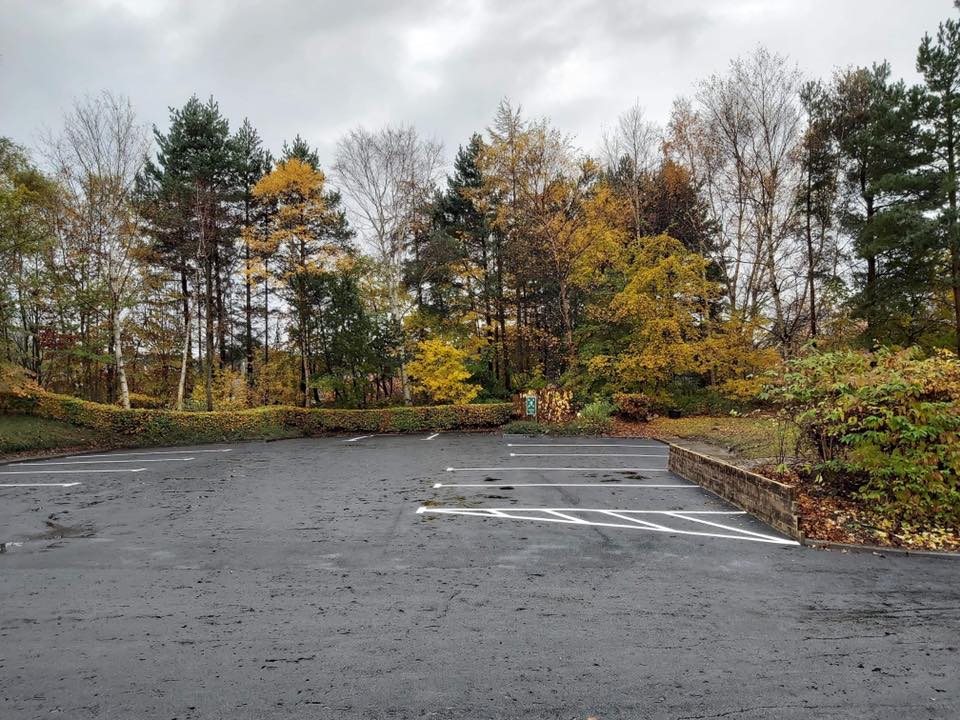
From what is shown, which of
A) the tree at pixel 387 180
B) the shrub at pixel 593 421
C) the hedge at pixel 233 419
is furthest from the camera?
the tree at pixel 387 180

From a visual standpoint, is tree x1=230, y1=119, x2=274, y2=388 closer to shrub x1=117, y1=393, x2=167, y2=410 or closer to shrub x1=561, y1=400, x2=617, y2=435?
shrub x1=117, y1=393, x2=167, y2=410

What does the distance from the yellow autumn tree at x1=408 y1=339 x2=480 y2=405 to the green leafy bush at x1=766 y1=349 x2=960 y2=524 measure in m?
14.7

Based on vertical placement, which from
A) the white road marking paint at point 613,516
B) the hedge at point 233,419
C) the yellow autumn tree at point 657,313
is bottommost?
the white road marking paint at point 613,516

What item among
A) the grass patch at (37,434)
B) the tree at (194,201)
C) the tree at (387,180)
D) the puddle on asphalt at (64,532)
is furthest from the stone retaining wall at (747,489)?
the tree at (194,201)

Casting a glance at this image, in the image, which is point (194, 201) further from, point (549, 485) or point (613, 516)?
point (613, 516)

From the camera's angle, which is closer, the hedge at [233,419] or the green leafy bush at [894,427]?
the green leafy bush at [894,427]

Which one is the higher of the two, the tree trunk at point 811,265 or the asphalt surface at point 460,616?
the tree trunk at point 811,265

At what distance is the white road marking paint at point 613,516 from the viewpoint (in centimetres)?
550

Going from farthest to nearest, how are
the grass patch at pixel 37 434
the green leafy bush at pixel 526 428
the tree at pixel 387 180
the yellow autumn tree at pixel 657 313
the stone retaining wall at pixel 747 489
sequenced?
the tree at pixel 387 180
the yellow autumn tree at pixel 657 313
the green leafy bush at pixel 526 428
the grass patch at pixel 37 434
the stone retaining wall at pixel 747 489

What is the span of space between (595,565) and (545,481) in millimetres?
4141

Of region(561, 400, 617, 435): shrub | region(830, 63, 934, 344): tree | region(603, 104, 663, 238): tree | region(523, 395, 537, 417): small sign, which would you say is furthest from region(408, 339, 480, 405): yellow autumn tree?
region(830, 63, 934, 344): tree

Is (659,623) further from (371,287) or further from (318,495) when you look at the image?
(371,287)

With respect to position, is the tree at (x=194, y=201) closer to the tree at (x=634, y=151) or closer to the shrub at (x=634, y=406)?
the shrub at (x=634, y=406)

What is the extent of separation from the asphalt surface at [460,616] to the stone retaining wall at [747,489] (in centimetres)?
30
